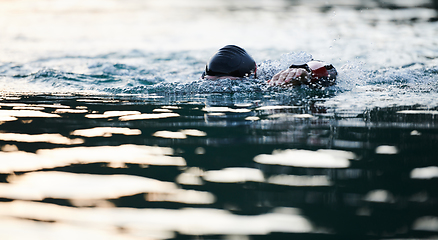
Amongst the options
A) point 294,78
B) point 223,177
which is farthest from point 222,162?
point 294,78

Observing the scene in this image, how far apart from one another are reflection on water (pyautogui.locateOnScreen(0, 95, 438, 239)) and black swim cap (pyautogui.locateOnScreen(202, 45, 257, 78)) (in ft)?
8.28

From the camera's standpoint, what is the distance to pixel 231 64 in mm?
5824

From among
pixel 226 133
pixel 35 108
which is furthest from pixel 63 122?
pixel 226 133

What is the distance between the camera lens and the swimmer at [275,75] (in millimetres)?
5316

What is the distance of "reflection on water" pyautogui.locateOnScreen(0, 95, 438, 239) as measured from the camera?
1.53 meters

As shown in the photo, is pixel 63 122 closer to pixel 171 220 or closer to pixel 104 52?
pixel 171 220

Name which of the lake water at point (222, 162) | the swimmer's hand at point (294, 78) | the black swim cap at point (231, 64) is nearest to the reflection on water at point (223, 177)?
the lake water at point (222, 162)

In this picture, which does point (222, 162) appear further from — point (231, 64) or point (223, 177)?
point (231, 64)

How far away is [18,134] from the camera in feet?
9.74

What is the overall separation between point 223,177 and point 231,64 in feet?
13.1

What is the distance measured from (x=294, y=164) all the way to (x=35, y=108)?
9.93 ft

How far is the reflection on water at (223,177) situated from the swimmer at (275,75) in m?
1.97

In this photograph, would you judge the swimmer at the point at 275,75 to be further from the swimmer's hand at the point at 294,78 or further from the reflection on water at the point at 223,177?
the reflection on water at the point at 223,177

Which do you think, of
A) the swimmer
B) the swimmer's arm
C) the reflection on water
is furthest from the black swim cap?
the reflection on water
